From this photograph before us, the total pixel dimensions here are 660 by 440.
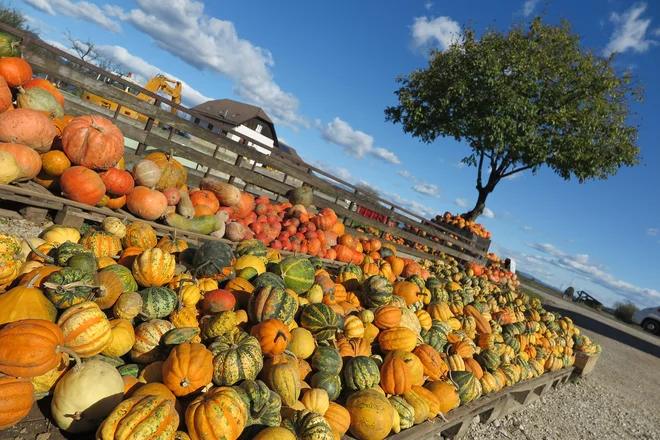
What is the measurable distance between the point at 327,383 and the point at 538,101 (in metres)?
16.3

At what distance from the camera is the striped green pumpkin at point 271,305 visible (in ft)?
9.46

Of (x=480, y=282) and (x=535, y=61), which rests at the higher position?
(x=535, y=61)

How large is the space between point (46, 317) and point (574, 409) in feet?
23.2

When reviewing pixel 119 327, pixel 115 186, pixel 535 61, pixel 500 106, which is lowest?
pixel 119 327

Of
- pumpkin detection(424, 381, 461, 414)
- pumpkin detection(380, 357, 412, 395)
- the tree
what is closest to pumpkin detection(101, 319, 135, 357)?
pumpkin detection(380, 357, 412, 395)

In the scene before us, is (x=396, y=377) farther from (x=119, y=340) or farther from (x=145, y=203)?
(x=145, y=203)

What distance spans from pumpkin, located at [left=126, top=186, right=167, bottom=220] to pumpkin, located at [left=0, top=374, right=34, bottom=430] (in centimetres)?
293

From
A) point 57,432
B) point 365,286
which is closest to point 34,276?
point 57,432

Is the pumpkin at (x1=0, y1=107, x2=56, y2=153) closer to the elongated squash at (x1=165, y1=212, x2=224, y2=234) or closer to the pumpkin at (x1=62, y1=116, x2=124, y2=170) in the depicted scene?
the pumpkin at (x1=62, y1=116, x2=124, y2=170)

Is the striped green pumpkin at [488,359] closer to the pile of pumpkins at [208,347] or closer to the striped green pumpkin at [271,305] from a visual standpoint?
the pile of pumpkins at [208,347]

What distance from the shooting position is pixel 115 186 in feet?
14.4

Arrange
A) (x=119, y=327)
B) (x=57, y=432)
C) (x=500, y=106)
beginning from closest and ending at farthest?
(x=57, y=432)
(x=119, y=327)
(x=500, y=106)

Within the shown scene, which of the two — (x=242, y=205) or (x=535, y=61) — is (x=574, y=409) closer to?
(x=242, y=205)

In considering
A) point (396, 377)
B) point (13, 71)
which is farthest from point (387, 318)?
point (13, 71)
